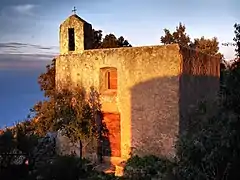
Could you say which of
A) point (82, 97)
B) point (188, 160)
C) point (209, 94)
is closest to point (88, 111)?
point (82, 97)

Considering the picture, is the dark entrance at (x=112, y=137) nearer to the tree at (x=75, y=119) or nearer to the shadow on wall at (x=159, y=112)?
the tree at (x=75, y=119)

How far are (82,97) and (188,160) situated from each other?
28.4 ft

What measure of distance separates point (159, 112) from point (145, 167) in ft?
6.86

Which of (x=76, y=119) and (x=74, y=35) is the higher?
(x=74, y=35)

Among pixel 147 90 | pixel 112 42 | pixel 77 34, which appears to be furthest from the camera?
pixel 112 42

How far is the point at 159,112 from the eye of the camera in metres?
13.1

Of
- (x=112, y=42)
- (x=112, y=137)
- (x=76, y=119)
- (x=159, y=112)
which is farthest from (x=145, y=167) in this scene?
(x=112, y=42)

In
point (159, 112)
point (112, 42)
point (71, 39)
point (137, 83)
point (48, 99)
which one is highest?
point (112, 42)

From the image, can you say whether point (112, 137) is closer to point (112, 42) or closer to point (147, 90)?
point (147, 90)

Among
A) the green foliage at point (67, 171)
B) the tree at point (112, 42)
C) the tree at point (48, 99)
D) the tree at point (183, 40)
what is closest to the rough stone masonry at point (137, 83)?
the tree at point (48, 99)

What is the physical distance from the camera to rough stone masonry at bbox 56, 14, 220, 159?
1290 cm

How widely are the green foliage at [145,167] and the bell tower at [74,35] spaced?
5.19 meters

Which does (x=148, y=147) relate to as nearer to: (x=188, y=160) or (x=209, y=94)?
(x=209, y=94)

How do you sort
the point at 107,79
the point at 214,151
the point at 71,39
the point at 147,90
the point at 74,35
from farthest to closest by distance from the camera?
the point at 71,39, the point at 74,35, the point at 107,79, the point at 147,90, the point at 214,151
